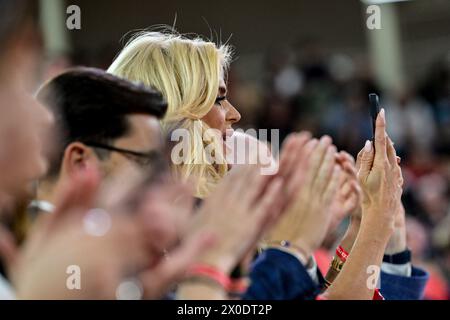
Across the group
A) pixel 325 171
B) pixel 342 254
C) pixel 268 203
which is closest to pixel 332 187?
pixel 325 171

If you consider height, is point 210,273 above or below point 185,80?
below

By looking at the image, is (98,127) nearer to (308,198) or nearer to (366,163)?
(308,198)

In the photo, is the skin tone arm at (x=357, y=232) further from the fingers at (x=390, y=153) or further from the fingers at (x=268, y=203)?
the fingers at (x=268, y=203)

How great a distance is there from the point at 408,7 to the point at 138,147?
6632 mm

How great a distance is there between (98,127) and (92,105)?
5 centimetres

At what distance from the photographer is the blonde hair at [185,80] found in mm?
1807

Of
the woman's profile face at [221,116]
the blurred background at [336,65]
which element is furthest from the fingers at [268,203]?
the blurred background at [336,65]

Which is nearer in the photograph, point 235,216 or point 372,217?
point 235,216

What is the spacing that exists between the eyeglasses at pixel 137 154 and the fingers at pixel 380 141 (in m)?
0.49

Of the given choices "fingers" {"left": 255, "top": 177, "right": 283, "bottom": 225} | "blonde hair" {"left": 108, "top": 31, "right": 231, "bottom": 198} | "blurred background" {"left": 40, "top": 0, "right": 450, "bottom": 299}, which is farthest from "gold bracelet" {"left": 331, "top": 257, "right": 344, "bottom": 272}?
"blurred background" {"left": 40, "top": 0, "right": 450, "bottom": 299}

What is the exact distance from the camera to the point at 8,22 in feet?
2.91

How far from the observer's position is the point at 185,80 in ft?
6.02

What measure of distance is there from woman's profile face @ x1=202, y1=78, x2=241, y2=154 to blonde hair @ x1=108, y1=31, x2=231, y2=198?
0.06ft
